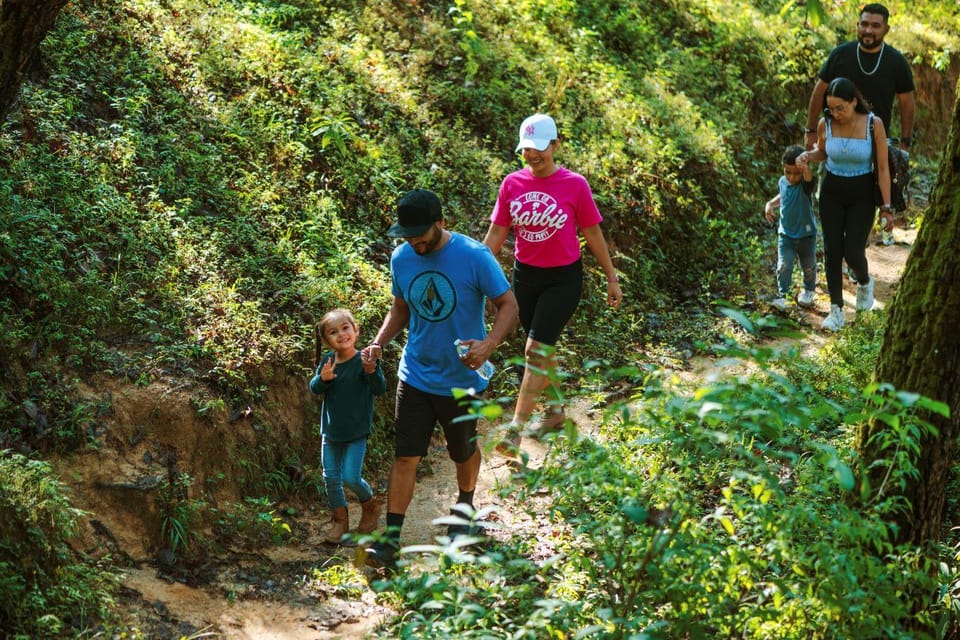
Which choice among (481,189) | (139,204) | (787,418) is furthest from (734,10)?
(787,418)

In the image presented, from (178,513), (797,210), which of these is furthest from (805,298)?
(178,513)

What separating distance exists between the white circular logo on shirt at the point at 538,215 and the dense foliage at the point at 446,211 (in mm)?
1615

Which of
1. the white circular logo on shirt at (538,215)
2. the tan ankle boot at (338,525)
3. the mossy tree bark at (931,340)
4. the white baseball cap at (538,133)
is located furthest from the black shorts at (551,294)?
the mossy tree bark at (931,340)

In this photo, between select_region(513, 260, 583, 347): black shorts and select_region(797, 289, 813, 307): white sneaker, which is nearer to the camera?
select_region(513, 260, 583, 347): black shorts

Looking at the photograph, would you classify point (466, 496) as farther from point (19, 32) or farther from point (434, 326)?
point (19, 32)

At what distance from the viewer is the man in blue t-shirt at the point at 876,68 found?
905 cm

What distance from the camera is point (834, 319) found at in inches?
375

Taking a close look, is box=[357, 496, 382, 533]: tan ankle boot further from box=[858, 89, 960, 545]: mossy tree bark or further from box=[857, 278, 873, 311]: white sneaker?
box=[857, 278, 873, 311]: white sneaker

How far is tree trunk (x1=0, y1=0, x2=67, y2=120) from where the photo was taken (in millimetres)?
4926

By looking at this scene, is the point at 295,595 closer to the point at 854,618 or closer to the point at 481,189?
the point at 854,618

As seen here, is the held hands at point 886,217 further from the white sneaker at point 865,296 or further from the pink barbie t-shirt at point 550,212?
the pink barbie t-shirt at point 550,212

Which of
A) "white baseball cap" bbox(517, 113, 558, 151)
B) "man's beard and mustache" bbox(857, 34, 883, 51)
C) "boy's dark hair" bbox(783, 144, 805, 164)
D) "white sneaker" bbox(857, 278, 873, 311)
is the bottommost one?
"white sneaker" bbox(857, 278, 873, 311)

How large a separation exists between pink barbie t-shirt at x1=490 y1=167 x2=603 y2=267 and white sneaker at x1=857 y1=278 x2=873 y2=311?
13.5ft

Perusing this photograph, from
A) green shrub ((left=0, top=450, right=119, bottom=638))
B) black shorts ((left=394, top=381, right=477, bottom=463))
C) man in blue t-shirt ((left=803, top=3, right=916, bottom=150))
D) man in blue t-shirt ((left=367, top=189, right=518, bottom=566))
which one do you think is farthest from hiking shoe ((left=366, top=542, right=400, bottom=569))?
man in blue t-shirt ((left=803, top=3, right=916, bottom=150))
